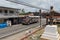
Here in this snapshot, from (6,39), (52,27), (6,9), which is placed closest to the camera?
(52,27)

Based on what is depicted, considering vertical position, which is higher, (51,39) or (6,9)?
(6,9)

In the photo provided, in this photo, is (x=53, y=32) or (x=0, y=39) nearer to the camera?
(x=53, y=32)

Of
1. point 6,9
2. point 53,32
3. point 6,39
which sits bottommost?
point 6,39

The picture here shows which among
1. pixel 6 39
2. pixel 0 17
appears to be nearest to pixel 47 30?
pixel 6 39

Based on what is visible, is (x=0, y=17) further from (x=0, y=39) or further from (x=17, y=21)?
(x=0, y=39)

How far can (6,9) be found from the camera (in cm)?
4009

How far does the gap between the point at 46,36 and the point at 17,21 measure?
2933 cm

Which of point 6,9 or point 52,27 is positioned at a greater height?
point 6,9

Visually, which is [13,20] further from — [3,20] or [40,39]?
[40,39]

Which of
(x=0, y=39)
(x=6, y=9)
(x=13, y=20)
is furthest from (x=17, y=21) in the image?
(x=0, y=39)

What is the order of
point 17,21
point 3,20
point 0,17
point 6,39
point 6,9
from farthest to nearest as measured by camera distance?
point 17,21
point 6,9
point 3,20
point 0,17
point 6,39

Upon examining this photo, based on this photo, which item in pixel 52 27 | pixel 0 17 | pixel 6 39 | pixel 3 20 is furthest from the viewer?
pixel 3 20

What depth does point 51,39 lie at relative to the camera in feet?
49.1

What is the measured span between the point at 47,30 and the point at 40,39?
4.80 ft
